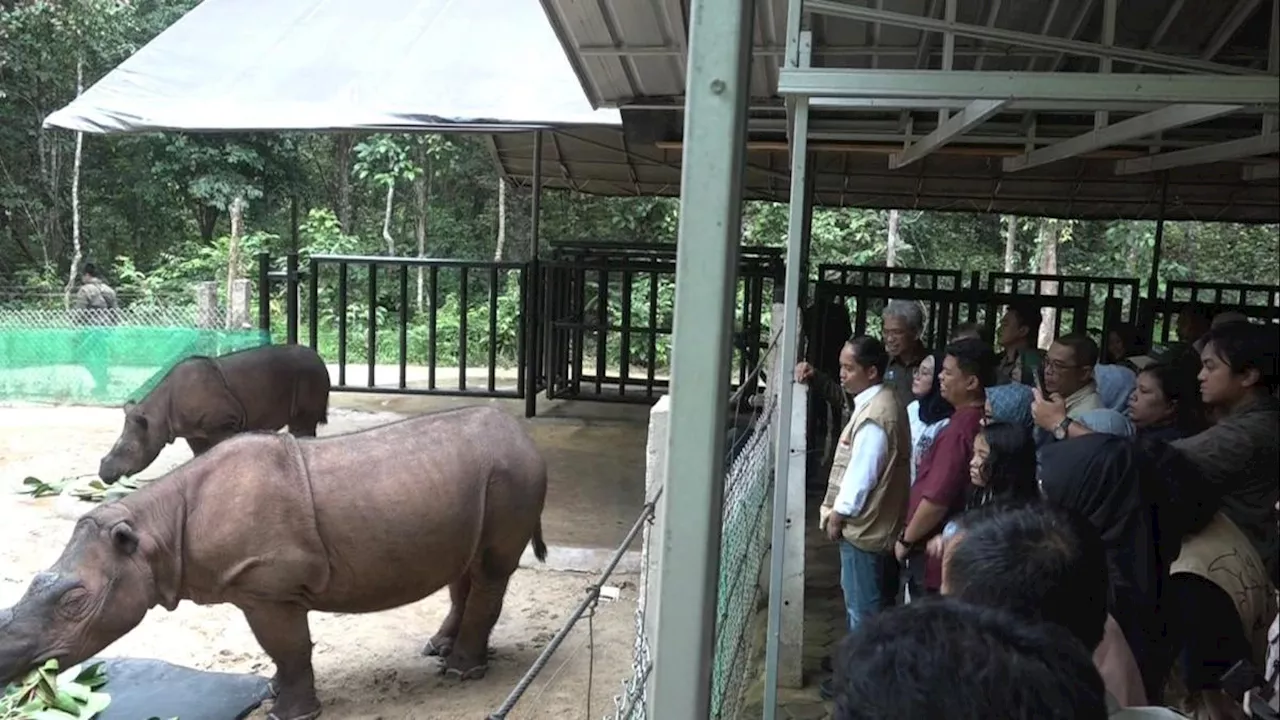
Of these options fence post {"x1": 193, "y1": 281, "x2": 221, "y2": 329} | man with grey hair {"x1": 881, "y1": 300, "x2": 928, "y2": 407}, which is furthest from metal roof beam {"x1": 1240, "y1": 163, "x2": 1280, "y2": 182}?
fence post {"x1": 193, "y1": 281, "x2": 221, "y2": 329}

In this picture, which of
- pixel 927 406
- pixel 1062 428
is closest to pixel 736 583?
pixel 1062 428

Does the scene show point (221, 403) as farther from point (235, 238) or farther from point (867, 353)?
point (235, 238)

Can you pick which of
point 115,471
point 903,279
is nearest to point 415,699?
point 115,471

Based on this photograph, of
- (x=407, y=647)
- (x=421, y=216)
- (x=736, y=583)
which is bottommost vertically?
(x=407, y=647)

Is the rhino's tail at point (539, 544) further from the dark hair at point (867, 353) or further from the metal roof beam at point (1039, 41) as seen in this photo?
the metal roof beam at point (1039, 41)

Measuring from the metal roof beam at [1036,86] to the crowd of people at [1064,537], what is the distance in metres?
0.60

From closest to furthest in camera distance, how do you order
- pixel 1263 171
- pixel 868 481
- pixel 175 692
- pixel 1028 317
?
pixel 868 481 → pixel 175 692 → pixel 1028 317 → pixel 1263 171

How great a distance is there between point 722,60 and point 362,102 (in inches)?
243

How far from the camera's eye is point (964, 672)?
1.15m

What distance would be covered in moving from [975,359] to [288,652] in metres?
2.81

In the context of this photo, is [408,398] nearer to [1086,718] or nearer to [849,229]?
[1086,718]

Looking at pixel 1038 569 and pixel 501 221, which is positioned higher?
pixel 501 221

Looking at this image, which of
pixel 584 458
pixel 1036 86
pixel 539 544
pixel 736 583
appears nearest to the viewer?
pixel 1036 86

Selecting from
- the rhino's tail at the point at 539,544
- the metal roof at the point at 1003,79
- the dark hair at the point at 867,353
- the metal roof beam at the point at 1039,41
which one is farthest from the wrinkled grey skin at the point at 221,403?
the metal roof beam at the point at 1039,41
